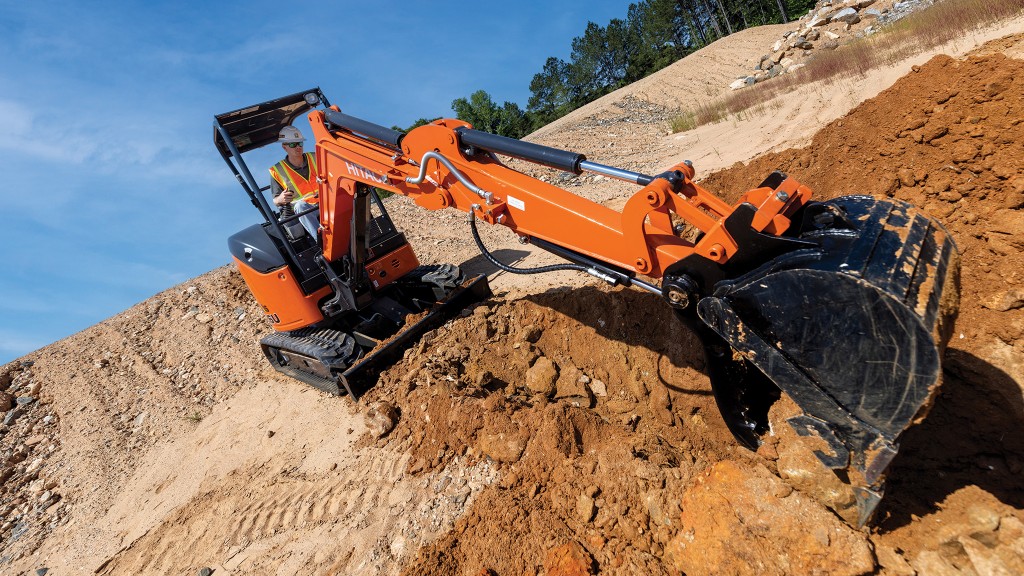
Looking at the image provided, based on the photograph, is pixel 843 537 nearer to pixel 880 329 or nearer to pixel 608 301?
pixel 880 329

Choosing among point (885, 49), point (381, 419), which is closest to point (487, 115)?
point (885, 49)

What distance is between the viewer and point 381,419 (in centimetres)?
469

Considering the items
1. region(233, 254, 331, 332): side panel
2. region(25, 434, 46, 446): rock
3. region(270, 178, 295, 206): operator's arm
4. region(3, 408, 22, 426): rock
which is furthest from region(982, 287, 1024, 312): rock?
region(3, 408, 22, 426): rock

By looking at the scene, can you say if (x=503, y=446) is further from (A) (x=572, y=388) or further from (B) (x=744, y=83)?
(B) (x=744, y=83)

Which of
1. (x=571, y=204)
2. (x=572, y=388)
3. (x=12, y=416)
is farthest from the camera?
(x=12, y=416)

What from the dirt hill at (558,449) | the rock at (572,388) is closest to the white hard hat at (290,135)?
the dirt hill at (558,449)

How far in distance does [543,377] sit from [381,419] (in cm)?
156

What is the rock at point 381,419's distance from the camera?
4668 mm

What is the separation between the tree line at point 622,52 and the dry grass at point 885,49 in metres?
37.4

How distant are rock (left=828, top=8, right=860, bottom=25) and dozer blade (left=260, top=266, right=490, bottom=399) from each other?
78.4ft

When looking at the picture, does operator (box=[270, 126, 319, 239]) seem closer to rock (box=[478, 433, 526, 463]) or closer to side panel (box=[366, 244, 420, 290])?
side panel (box=[366, 244, 420, 290])

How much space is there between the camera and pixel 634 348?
4.70 m

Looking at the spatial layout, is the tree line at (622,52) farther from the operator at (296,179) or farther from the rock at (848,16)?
the operator at (296,179)

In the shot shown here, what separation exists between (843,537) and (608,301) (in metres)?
2.93
